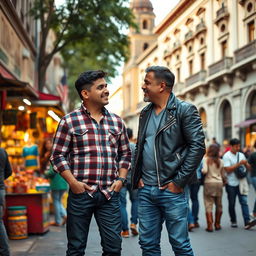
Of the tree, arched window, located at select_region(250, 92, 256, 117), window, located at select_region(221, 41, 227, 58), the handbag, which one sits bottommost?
the handbag

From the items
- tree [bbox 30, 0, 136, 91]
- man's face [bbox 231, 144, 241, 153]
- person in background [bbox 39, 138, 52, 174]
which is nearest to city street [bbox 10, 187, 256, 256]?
man's face [bbox 231, 144, 241, 153]

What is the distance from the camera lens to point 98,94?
4.80 meters

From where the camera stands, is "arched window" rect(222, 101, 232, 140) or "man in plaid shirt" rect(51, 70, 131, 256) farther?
"arched window" rect(222, 101, 232, 140)

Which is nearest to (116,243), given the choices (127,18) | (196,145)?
(196,145)

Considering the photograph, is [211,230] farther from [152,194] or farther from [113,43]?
[113,43]

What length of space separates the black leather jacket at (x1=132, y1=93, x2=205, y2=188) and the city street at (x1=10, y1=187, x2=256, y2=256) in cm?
335

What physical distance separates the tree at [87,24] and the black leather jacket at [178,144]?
45.9 ft

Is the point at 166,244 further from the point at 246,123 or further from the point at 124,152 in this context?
the point at 246,123

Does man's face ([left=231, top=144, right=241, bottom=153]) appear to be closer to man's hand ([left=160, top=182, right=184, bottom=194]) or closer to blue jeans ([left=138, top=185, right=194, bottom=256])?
blue jeans ([left=138, top=185, right=194, bottom=256])

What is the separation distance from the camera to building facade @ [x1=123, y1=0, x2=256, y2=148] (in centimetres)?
2701

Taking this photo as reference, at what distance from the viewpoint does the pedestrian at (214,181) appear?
33.5ft

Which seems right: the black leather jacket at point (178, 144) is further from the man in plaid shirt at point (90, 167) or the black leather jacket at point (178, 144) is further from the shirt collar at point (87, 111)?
the shirt collar at point (87, 111)

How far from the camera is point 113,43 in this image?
20703 millimetres

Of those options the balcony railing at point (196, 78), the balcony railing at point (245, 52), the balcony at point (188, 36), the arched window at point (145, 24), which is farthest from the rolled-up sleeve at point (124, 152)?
the arched window at point (145, 24)
